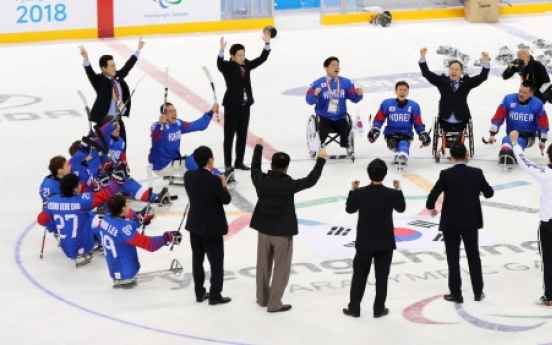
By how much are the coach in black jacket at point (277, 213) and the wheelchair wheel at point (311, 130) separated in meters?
5.78

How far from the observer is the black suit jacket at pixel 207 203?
9.88 metres

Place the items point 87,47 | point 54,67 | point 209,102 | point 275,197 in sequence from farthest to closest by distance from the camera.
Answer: point 87,47 → point 54,67 → point 209,102 → point 275,197

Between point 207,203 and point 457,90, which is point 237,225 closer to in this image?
point 207,203

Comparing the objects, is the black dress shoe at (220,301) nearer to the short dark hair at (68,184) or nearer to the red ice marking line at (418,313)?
the red ice marking line at (418,313)

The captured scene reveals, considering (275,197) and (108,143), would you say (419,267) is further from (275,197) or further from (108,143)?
(108,143)

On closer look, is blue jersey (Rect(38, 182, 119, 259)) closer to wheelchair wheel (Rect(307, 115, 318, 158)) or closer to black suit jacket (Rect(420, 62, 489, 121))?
wheelchair wheel (Rect(307, 115, 318, 158))

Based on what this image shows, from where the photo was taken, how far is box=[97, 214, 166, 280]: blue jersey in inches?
408

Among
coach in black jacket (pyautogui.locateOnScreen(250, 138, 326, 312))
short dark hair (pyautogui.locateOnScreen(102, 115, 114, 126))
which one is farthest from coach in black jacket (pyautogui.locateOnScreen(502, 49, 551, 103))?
coach in black jacket (pyautogui.locateOnScreen(250, 138, 326, 312))

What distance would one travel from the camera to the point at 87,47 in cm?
2255

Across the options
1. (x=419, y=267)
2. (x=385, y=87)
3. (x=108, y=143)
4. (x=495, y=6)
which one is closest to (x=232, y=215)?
(x=108, y=143)

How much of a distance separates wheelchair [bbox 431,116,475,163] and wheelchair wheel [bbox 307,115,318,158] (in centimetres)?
167

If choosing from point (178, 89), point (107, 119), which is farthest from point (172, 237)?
point (178, 89)

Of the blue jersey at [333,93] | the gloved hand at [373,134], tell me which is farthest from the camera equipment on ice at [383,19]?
the gloved hand at [373,134]

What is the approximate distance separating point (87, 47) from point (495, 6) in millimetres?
9368
